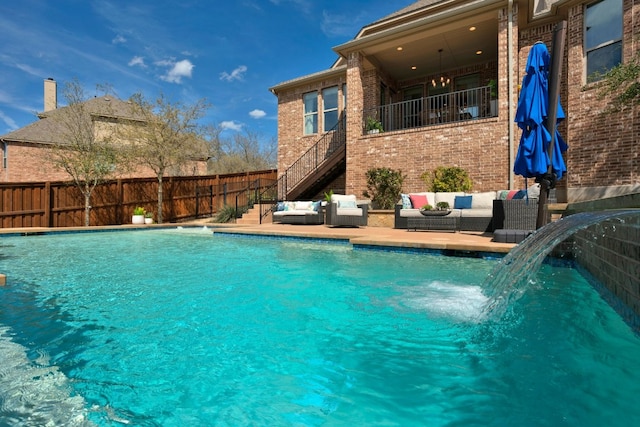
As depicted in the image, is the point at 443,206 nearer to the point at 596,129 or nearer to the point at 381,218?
the point at 381,218

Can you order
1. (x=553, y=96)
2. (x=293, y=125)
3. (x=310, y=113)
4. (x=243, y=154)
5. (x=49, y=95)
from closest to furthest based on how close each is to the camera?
(x=553, y=96) < (x=310, y=113) < (x=293, y=125) < (x=49, y=95) < (x=243, y=154)

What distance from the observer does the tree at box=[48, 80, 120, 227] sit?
1182 centimetres

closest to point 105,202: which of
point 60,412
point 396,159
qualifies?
point 396,159

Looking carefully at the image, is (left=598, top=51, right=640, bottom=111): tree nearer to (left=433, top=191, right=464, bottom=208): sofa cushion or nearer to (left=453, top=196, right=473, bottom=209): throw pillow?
(left=453, top=196, right=473, bottom=209): throw pillow

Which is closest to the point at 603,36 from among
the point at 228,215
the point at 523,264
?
the point at 523,264

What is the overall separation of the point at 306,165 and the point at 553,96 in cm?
992

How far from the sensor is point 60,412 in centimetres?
143

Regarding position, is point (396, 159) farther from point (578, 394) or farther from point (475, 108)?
point (578, 394)

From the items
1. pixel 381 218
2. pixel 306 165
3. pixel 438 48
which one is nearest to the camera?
pixel 381 218

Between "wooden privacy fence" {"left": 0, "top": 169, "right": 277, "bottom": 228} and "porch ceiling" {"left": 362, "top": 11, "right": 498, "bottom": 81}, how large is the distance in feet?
20.7

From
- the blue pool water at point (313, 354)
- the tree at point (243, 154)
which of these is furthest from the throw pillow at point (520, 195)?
the tree at point (243, 154)

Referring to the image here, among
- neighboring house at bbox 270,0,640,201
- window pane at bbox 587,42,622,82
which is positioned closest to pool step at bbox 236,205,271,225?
neighboring house at bbox 270,0,640,201

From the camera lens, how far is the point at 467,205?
8.02 meters

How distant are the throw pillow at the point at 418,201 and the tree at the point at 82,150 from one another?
10859 mm
